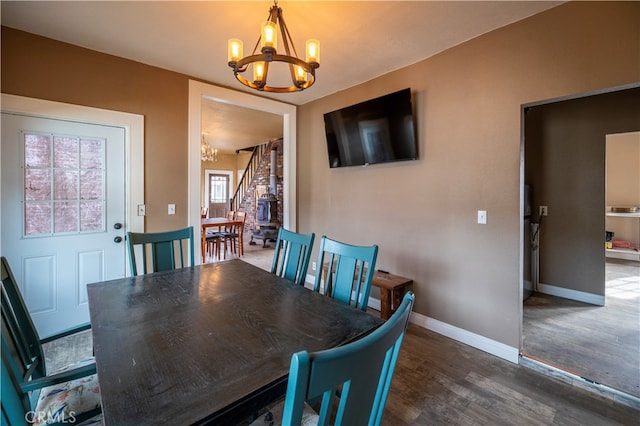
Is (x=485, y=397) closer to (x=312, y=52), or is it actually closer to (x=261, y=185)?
(x=312, y=52)

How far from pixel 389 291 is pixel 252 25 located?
259cm

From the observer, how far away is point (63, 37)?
248 centimetres

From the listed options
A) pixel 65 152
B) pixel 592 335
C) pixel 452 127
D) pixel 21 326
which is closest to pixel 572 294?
pixel 592 335

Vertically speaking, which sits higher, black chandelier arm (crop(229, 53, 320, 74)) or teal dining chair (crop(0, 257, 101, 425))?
black chandelier arm (crop(229, 53, 320, 74))

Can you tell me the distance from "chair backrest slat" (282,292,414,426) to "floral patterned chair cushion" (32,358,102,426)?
1033 mm

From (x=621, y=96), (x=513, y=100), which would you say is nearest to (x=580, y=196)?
(x=621, y=96)

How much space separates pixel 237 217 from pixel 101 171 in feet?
12.5

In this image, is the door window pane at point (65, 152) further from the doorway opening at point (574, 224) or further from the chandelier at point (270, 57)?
the doorway opening at point (574, 224)

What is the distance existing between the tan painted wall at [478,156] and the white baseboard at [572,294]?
1997mm

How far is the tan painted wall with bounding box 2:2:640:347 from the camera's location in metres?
2.01

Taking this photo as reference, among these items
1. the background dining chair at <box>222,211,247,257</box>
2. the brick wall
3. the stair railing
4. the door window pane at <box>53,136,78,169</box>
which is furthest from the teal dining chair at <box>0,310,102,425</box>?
the stair railing

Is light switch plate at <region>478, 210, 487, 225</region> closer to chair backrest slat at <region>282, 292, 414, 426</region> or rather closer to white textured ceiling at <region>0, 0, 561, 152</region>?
white textured ceiling at <region>0, 0, 561, 152</region>

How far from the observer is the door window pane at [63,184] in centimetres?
250

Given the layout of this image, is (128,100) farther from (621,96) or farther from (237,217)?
(621,96)
